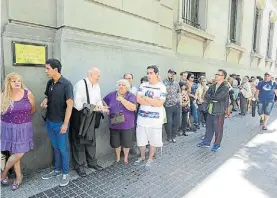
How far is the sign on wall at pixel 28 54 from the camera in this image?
11.3 ft

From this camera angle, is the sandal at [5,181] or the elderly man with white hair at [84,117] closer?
the sandal at [5,181]

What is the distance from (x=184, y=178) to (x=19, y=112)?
106 inches

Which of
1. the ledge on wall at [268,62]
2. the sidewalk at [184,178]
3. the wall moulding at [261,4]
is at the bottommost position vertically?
the sidewalk at [184,178]

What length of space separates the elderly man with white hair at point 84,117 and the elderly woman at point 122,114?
0.99 feet

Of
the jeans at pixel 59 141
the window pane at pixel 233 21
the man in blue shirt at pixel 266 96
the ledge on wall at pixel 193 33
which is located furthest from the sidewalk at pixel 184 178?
the window pane at pixel 233 21

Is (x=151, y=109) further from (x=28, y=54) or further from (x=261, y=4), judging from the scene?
(x=261, y=4)

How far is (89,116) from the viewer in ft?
11.8

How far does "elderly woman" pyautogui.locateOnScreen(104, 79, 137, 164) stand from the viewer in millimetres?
4043

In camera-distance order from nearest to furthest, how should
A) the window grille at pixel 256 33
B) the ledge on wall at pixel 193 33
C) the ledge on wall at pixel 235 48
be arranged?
the ledge on wall at pixel 193 33
the ledge on wall at pixel 235 48
the window grille at pixel 256 33

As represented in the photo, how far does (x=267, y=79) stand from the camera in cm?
752

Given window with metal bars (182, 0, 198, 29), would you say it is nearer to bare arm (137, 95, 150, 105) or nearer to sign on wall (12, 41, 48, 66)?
bare arm (137, 95, 150, 105)

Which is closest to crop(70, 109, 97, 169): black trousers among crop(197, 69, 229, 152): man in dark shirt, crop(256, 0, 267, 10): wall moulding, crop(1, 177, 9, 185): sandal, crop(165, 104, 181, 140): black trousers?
crop(1, 177, 9, 185): sandal

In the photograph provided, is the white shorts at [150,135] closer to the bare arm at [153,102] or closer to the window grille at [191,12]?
the bare arm at [153,102]

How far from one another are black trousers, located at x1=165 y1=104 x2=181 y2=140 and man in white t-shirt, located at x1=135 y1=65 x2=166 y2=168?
1358mm
